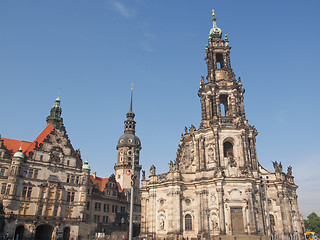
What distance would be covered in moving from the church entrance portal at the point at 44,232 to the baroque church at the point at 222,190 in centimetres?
1582

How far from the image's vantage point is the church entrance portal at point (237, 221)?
38219 mm

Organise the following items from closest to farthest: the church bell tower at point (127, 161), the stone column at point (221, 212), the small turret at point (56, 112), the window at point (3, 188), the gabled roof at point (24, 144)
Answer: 1. the stone column at point (221, 212)
2. the window at point (3, 188)
3. the gabled roof at point (24, 144)
4. the small turret at point (56, 112)
5. the church bell tower at point (127, 161)

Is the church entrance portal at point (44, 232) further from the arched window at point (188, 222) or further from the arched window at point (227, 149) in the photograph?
the arched window at point (227, 149)

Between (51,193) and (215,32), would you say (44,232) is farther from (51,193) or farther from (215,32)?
(215,32)

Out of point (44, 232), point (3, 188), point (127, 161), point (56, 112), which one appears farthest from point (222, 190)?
point (56, 112)

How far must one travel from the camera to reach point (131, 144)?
7881 cm

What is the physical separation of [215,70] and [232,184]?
2122 centimetres

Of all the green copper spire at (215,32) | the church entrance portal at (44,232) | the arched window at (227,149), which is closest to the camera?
the arched window at (227,149)

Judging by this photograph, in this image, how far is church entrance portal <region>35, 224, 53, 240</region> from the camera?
4646 cm

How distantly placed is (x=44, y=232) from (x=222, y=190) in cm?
3081

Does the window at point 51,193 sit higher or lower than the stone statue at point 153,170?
lower

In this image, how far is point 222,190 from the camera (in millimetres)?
39938

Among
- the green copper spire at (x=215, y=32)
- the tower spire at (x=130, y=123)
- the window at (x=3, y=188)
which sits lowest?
the window at (x=3, y=188)

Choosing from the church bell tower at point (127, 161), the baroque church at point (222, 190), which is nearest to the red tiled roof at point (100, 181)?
the church bell tower at point (127, 161)
